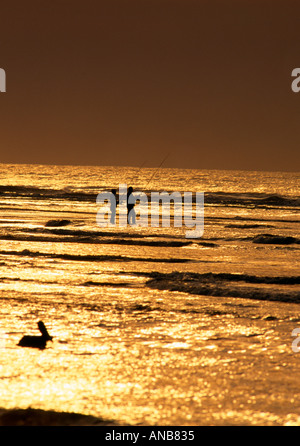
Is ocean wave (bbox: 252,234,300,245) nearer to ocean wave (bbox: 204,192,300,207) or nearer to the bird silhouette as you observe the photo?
the bird silhouette

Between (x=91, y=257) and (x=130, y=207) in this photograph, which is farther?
(x=130, y=207)

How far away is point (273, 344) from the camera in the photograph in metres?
7.95

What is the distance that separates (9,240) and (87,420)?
1565 centimetres

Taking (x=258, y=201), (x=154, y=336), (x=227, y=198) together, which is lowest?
(x=154, y=336)

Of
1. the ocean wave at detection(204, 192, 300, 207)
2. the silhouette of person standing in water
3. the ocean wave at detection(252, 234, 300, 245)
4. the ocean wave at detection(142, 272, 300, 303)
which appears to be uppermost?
the ocean wave at detection(204, 192, 300, 207)

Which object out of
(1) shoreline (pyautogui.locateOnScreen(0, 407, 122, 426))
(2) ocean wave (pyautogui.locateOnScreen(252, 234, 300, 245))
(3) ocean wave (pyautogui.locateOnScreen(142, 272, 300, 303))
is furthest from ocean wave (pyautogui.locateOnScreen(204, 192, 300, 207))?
(1) shoreline (pyautogui.locateOnScreen(0, 407, 122, 426))

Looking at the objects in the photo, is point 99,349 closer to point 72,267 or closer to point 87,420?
point 87,420

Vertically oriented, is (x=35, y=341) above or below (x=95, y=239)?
below

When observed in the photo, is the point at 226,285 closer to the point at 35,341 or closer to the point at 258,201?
the point at 35,341

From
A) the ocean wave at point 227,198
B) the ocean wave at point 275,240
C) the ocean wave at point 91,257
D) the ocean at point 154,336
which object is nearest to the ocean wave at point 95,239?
the ocean wave at point 275,240

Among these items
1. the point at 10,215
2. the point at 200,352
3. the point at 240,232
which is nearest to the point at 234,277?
the point at 200,352

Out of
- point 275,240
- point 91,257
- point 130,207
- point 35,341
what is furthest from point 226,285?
point 130,207

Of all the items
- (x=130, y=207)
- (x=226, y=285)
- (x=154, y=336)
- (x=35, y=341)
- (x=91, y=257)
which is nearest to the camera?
(x=35, y=341)

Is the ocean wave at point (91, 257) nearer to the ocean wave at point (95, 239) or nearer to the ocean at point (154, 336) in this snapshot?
the ocean at point (154, 336)
